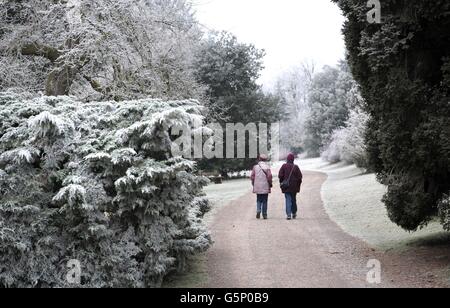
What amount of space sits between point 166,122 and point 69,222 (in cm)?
180

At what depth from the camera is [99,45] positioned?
1130 cm

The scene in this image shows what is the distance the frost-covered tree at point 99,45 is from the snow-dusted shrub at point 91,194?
15.4 ft

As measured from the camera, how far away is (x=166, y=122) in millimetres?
6480

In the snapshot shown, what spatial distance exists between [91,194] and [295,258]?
12.9 ft

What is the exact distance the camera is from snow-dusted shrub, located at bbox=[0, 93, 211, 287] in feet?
19.6

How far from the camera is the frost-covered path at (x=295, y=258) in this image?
707cm

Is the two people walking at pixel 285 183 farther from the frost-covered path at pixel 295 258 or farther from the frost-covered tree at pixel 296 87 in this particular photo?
the frost-covered tree at pixel 296 87

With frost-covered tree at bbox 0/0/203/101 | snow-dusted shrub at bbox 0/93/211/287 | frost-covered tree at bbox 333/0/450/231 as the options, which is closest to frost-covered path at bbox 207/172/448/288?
frost-covered tree at bbox 333/0/450/231

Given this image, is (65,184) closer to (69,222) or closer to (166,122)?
(69,222)

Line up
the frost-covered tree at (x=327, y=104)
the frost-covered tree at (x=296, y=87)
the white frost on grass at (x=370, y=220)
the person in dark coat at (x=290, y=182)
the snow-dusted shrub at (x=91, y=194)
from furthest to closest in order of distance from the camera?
the frost-covered tree at (x=296, y=87) < the frost-covered tree at (x=327, y=104) < the person in dark coat at (x=290, y=182) < the white frost on grass at (x=370, y=220) < the snow-dusted shrub at (x=91, y=194)

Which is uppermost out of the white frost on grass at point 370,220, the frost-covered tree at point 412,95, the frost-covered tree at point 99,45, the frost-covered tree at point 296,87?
the frost-covered tree at point 296,87

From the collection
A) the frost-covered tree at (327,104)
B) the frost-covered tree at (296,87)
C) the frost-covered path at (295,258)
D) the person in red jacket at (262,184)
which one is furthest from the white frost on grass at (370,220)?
the frost-covered tree at (296,87)

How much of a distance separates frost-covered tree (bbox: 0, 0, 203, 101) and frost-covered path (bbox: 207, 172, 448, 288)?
4.22m
